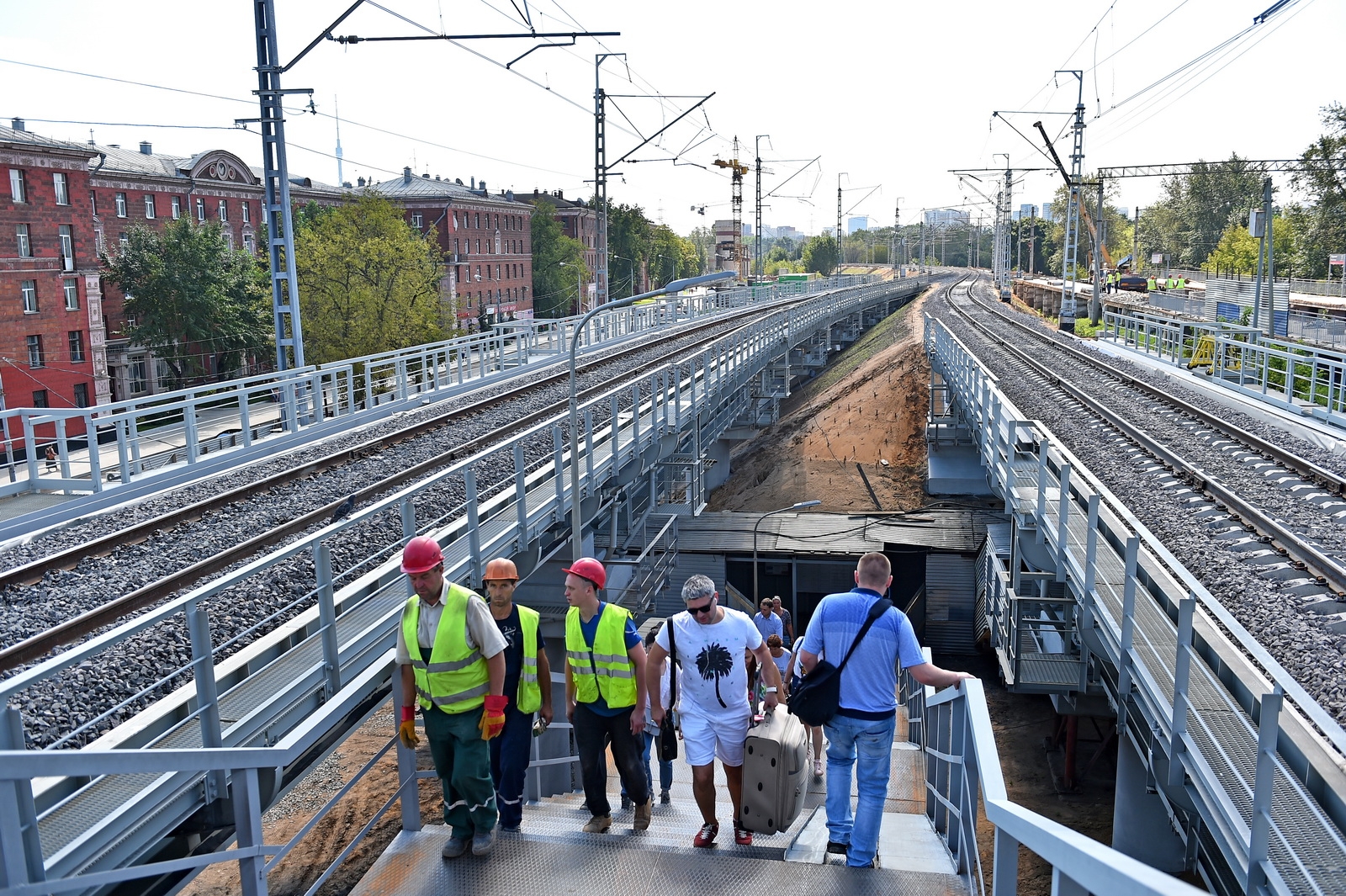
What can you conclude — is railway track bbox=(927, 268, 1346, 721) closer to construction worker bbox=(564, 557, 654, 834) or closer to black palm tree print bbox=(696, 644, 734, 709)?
black palm tree print bbox=(696, 644, 734, 709)

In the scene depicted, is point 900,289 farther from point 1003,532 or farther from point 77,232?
point 1003,532

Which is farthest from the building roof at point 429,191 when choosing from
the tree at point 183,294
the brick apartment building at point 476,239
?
the tree at point 183,294

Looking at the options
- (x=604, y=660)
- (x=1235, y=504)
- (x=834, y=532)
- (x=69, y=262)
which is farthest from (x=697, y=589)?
(x=69, y=262)

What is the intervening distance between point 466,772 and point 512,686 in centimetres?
53

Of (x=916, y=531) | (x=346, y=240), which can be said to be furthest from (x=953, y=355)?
(x=346, y=240)

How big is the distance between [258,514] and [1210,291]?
4368cm

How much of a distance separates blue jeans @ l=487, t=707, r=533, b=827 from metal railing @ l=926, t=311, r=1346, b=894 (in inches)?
142

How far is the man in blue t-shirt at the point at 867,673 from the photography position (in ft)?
16.9

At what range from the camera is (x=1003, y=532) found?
1980 cm

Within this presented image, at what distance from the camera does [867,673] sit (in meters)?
5.18

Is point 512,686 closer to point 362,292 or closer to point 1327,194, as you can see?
point 362,292

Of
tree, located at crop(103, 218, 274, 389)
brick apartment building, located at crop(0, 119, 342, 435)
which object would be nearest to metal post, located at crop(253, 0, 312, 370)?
brick apartment building, located at crop(0, 119, 342, 435)

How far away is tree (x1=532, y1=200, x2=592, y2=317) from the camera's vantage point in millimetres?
87938

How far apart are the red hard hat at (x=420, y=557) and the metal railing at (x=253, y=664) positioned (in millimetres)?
958
